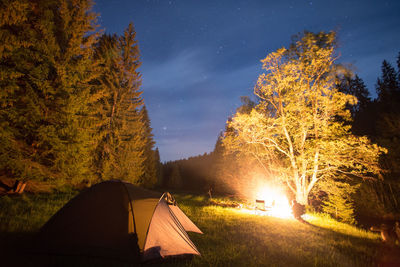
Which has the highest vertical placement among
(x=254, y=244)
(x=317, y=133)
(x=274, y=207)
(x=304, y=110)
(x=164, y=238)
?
(x=304, y=110)

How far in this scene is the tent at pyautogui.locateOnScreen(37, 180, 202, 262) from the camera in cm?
425

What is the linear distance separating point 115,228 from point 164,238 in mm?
1189

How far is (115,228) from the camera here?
4418 millimetres

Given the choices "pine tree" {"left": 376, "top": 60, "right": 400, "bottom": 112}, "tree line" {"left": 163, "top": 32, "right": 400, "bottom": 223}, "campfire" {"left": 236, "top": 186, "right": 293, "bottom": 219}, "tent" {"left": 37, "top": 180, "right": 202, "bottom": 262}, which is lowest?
"campfire" {"left": 236, "top": 186, "right": 293, "bottom": 219}

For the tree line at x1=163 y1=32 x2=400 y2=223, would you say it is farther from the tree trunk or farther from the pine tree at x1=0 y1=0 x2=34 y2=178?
the pine tree at x1=0 y1=0 x2=34 y2=178

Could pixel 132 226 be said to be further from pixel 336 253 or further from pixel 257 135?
pixel 257 135

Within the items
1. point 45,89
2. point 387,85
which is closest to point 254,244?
point 45,89

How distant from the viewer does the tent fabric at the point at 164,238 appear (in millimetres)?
4363

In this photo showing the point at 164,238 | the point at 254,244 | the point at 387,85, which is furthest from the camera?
the point at 387,85

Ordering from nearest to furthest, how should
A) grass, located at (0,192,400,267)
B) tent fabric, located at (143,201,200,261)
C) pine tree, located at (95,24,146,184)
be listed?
tent fabric, located at (143,201,200,261), grass, located at (0,192,400,267), pine tree, located at (95,24,146,184)

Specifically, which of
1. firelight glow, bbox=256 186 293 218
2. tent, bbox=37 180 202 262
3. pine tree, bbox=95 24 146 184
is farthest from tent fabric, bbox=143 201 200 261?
pine tree, bbox=95 24 146 184

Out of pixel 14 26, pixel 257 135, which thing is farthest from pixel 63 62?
pixel 257 135

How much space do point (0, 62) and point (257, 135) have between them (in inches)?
587

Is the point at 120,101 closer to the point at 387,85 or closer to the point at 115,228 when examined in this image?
the point at 115,228
